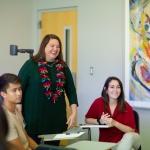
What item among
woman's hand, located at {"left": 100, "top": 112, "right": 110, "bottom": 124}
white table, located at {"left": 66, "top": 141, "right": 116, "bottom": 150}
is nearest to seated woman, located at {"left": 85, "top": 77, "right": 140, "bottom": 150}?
woman's hand, located at {"left": 100, "top": 112, "right": 110, "bottom": 124}

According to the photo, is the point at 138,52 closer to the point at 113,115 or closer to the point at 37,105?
the point at 113,115

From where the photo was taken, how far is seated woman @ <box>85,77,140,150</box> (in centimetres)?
267

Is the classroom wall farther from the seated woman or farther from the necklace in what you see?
the necklace

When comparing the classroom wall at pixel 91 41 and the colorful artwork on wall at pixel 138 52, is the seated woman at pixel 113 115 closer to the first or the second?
the colorful artwork on wall at pixel 138 52

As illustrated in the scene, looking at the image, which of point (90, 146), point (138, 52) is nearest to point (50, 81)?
point (90, 146)

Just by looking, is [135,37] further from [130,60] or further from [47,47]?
[47,47]

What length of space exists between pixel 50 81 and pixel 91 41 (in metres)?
1.64

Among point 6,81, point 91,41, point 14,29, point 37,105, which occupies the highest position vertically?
point 14,29

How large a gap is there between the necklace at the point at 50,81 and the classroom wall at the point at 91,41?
1.36 meters

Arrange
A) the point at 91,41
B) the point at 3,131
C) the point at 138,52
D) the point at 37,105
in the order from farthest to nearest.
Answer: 1. the point at 91,41
2. the point at 138,52
3. the point at 37,105
4. the point at 3,131

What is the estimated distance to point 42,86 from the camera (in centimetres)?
255

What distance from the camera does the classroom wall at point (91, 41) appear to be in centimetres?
388

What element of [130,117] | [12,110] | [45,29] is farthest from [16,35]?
[12,110]

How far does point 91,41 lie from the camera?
4090 millimetres
